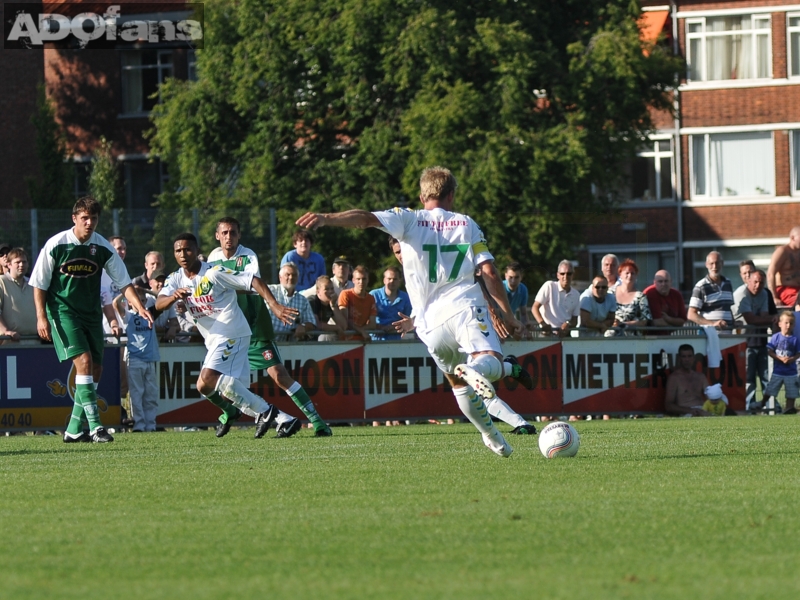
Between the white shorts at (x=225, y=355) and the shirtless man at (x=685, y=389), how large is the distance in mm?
7562

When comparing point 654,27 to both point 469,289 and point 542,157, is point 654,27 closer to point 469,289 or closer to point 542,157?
point 542,157

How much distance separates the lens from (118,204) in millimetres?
46875

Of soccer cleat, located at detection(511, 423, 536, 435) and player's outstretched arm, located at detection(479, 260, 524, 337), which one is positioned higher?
player's outstretched arm, located at detection(479, 260, 524, 337)

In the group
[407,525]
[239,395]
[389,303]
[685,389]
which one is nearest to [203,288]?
[239,395]

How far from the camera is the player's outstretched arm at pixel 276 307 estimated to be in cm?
1240

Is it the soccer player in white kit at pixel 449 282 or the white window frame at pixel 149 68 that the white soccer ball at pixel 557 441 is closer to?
the soccer player in white kit at pixel 449 282

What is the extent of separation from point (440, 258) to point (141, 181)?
42.4 m

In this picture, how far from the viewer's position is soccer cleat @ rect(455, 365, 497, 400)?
955cm

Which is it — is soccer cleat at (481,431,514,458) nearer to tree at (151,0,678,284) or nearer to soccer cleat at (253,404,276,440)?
soccer cleat at (253,404,276,440)

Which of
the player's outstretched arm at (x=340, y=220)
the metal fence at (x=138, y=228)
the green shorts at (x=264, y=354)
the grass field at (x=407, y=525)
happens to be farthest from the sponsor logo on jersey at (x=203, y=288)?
the metal fence at (x=138, y=228)

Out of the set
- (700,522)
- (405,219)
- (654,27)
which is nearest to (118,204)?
(654,27)

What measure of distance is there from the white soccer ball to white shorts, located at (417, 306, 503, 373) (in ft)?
2.25

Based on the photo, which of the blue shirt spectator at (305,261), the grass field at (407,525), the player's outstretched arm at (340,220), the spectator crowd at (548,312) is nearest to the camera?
the grass field at (407,525)

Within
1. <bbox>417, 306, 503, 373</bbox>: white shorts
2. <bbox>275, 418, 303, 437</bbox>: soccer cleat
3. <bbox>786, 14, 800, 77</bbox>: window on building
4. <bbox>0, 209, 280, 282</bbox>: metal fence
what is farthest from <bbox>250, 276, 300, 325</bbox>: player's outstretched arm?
<bbox>786, 14, 800, 77</bbox>: window on building
